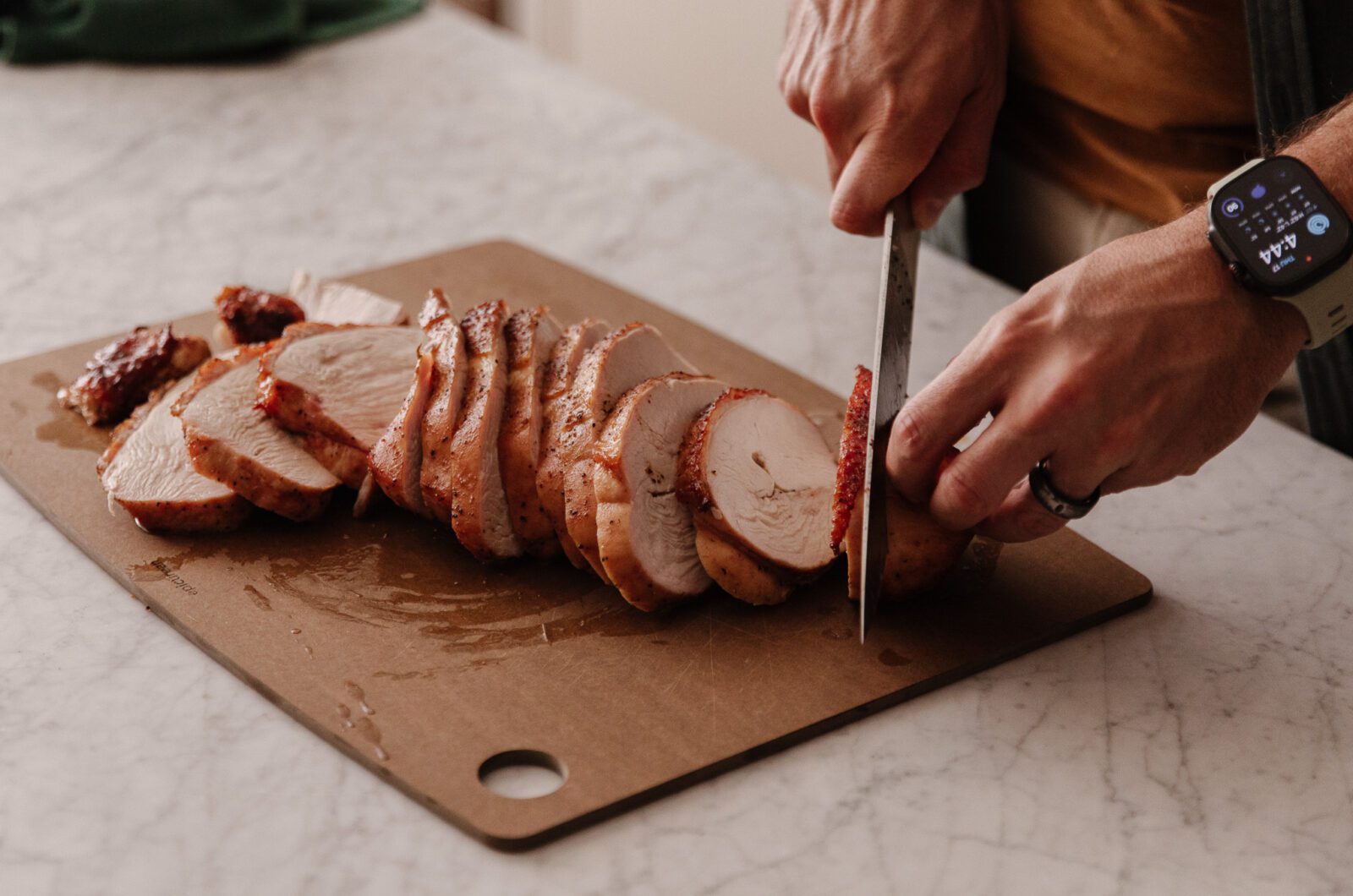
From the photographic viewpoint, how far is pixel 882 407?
2012 mm

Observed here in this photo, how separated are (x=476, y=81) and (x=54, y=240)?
148cm

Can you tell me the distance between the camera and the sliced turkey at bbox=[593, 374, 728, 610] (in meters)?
2.05

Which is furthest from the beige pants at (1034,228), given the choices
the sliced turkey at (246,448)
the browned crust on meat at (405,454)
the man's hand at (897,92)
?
the sliced turkey at (246,448)

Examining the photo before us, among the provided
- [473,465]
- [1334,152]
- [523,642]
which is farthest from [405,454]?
[1334,152]

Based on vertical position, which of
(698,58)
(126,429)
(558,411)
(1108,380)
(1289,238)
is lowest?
(698,58)

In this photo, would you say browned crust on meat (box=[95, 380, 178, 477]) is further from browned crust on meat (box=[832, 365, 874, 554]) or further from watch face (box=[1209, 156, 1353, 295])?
watch face (box=[1209, 156, 1353, 295])

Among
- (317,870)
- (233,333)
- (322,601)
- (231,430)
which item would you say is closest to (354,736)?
(317,870)

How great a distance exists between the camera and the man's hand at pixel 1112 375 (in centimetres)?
183

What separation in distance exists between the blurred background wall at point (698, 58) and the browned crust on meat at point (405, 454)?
135 inches

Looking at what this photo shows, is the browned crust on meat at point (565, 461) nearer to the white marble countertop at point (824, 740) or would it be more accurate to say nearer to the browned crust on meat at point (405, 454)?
the browned crust on meat at point (405, 454)

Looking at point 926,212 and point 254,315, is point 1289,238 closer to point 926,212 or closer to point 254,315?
point 926,212

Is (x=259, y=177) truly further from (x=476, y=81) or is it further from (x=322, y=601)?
(x=322, y=601)

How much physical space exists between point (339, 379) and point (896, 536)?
1.03m

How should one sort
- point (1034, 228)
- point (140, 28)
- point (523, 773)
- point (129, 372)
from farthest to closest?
1. point (140, 28)
2. point (1034, 228)
3. point (129, 372)
4. point (523, 773)
